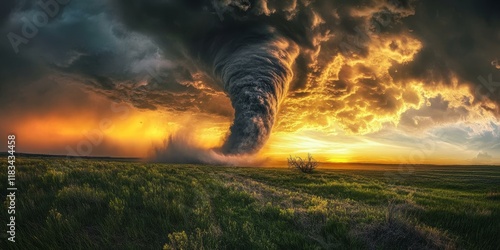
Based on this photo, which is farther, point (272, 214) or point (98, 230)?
point (272, 214)

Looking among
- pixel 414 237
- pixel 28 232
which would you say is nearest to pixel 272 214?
pixel 414 237

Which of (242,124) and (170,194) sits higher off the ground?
(242,124)

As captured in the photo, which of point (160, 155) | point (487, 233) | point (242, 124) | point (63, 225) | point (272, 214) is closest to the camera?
point (63, 225)

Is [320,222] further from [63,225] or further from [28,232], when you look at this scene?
[28,232]

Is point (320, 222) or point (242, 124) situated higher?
point (242, 124)

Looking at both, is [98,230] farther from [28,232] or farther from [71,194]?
[71,194]

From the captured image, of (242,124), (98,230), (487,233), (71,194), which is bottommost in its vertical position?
(487,233)

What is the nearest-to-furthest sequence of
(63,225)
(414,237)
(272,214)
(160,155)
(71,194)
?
1. (63,225)
2. (414,237)
3. (71,194)
4. (272,214)
5. (160,155)

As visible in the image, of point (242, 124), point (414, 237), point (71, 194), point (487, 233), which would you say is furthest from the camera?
point (242, 124)

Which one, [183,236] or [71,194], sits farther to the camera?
[71,194]

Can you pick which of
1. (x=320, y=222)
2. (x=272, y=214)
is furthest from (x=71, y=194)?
(x=320, y=222)
